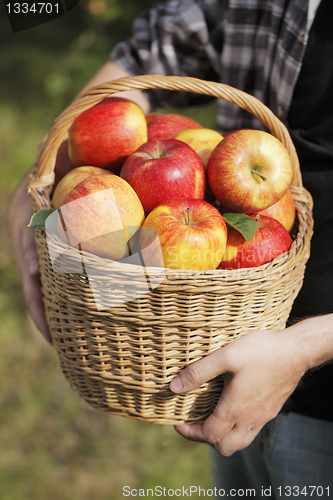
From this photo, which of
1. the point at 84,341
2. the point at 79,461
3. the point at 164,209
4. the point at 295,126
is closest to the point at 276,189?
the point at 164,209

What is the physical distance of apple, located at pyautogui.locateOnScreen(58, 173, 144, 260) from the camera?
2.45 feet

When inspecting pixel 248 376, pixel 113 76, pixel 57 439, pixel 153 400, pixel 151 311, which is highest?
pixel 113 76

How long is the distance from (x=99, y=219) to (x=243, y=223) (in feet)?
0.96

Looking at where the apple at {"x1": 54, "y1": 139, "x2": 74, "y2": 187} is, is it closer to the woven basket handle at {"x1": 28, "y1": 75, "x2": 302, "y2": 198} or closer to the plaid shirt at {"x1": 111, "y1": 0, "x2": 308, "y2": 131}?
the woven basket handle at {"x1": 28, "y1": 75, "x2": 302, "y2": 198}

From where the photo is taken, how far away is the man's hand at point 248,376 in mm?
746

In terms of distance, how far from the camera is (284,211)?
91 centimetres

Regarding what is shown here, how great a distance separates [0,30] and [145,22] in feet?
7.23

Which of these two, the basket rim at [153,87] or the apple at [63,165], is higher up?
the basket rim at [153,87]

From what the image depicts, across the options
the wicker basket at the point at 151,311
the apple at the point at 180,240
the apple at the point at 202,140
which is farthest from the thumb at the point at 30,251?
the apple at the point at 202,140

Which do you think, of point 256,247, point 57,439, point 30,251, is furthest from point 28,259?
point 57,439

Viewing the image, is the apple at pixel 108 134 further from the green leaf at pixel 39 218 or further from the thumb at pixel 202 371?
the thumb at pixel 202 371

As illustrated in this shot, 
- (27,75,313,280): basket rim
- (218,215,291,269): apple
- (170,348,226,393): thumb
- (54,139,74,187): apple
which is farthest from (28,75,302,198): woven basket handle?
(170,348,226,393): thumb

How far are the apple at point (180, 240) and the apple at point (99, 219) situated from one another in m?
0.04

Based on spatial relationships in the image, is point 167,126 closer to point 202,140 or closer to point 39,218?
point 202,140
